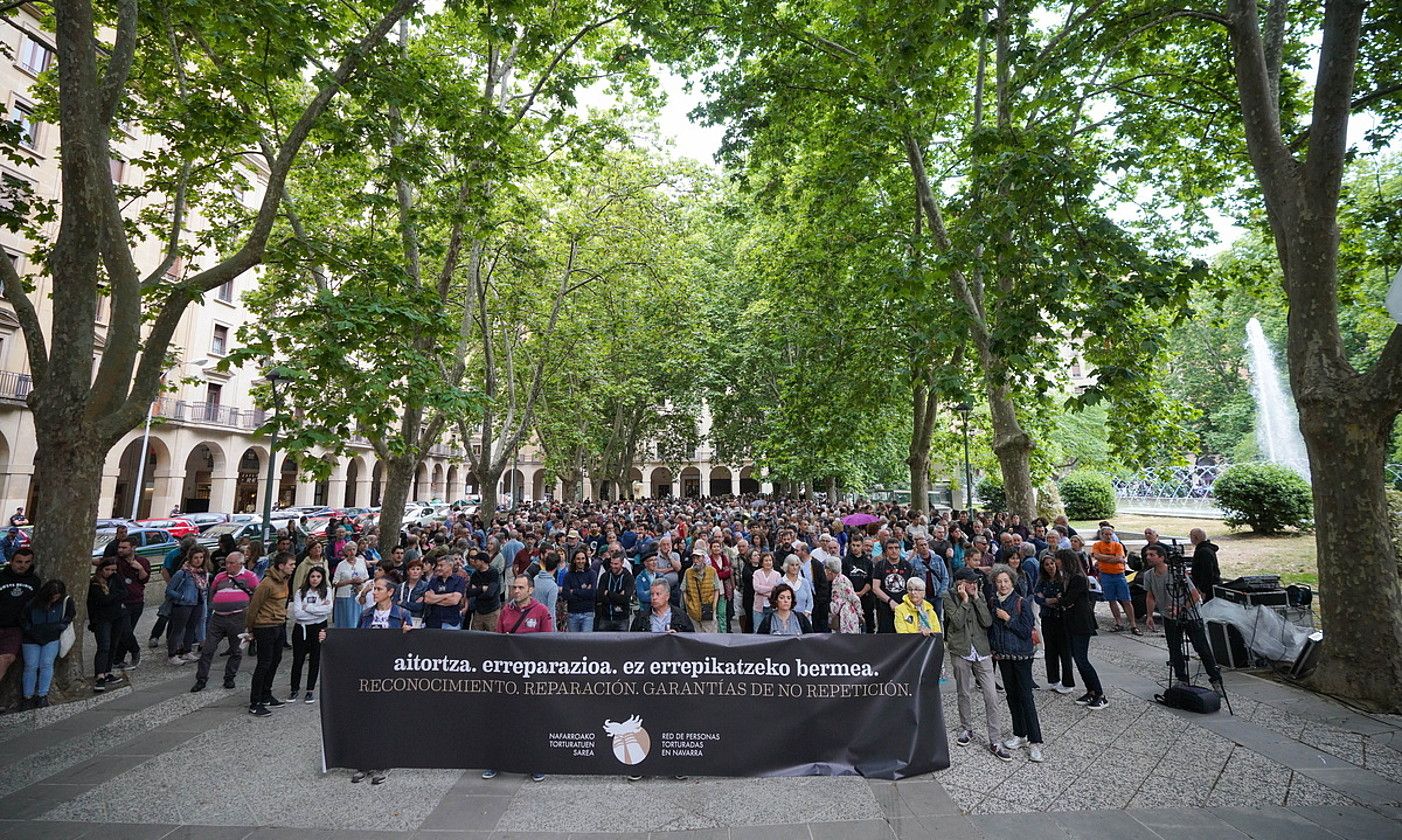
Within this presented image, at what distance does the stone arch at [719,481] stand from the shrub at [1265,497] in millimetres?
55111

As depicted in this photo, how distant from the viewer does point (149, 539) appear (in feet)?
54.0

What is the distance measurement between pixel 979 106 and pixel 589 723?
516 inches

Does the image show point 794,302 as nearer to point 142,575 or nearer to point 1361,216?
point 1361,216

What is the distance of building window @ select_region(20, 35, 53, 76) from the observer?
22781 mm

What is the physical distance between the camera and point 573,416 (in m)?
31.2

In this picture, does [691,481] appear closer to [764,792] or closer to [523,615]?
[523,615]

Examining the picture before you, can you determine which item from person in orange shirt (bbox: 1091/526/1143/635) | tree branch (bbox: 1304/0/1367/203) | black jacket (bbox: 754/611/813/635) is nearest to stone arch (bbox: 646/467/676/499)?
person in orange shirt (bbox: 1091/526/1143/635)

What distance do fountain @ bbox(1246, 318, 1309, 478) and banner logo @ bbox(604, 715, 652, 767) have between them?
40.8m

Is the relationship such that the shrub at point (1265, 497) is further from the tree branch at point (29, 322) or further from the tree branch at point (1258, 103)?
the tree branch at point (29, 322)

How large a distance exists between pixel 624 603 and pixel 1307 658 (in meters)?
8.88

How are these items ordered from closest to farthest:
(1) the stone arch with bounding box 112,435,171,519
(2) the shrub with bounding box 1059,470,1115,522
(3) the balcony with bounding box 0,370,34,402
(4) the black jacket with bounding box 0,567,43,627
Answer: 1. (4) the black jacket with bounding box 0,567,43,627
2. (3) the balcony with bounding box 0,370,34,402
3. (1) the stone arch with bounding box 112,435,171,519
4. (2) the shrub with bounding box 1059,470,1115,522

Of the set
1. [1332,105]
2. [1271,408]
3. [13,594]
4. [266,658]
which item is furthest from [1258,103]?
[1271,408]

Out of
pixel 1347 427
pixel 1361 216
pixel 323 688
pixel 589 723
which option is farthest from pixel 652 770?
pixel 1361 216

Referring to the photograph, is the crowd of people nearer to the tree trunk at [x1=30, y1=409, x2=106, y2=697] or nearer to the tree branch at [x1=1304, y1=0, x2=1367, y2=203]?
the tree trunk at [x1=30, y1=409, x2=106, y2=697]
